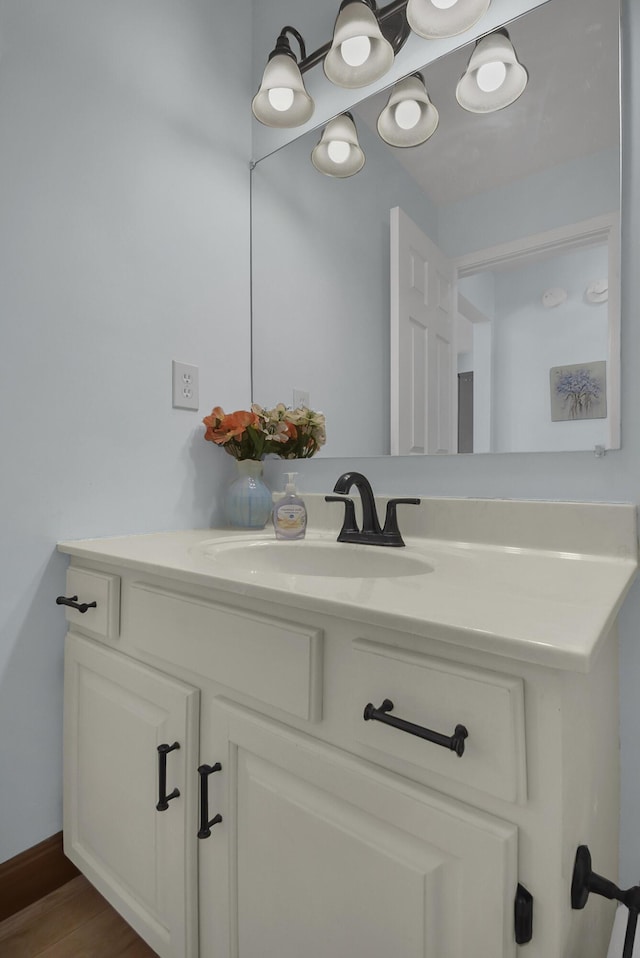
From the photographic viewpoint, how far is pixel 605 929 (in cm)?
76

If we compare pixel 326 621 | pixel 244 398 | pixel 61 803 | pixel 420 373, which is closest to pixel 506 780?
pixel 326 621

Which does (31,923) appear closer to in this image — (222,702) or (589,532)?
(222,702)

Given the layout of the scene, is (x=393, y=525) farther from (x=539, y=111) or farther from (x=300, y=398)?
(x=539, y=111)

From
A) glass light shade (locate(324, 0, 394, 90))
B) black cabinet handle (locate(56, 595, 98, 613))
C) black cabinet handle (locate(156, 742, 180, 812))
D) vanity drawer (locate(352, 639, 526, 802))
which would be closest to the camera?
vanity drawer (locate(352, 639, 526, 802))

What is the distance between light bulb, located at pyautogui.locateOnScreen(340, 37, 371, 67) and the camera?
45.0 inches

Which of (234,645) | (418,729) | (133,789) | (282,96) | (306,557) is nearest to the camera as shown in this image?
(418,729)

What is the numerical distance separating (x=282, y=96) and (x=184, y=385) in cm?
79

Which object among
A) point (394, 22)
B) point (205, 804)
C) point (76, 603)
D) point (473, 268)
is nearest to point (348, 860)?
point (205, 804)

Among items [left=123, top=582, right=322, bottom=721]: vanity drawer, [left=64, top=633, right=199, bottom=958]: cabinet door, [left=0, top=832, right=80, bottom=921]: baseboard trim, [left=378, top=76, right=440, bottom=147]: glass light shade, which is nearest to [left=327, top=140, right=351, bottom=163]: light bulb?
[left=378, top=76, right=440, bottom=147]: glass light shade

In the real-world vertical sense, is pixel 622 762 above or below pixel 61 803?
above

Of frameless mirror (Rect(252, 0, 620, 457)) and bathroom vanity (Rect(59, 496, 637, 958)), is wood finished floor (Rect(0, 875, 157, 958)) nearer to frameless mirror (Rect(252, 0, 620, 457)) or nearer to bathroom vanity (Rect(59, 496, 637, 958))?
bathroom vanity (Rect(59, 496, 637, 958))

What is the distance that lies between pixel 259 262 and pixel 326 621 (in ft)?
4.03

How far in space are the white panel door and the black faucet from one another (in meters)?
0.18

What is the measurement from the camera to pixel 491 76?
105 centimetres
